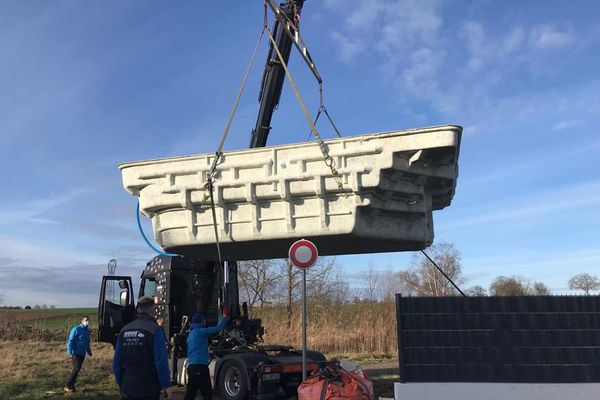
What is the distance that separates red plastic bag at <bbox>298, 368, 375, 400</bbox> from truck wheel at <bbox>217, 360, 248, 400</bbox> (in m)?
2.74

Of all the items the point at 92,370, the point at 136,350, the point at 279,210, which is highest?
the point at 279,210

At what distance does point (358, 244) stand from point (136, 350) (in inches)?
170

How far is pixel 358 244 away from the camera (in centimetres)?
847

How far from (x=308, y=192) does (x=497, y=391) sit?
3.53 metres

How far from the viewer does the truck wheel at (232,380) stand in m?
9.75

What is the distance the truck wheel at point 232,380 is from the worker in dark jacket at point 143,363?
4.92 meters

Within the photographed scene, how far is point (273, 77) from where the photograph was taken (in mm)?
10898

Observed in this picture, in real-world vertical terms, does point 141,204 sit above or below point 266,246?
above

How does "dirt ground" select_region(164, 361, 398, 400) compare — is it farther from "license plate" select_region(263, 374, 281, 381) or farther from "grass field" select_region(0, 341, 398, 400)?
"license plate" select_region(263, 374, 281, 381)

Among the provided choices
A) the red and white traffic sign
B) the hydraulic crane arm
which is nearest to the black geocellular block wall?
the red and white traffic sign

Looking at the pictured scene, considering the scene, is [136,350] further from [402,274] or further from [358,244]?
[402,274]

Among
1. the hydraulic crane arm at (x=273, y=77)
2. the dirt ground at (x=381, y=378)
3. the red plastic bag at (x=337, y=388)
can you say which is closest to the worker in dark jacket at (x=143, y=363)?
the red plastic bag at (x=337, y=388)

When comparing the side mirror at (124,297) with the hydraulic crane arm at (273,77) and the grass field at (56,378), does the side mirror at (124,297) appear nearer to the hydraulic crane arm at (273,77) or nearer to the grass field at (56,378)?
the grass field at (56,378)

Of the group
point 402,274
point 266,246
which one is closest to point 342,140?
point 266,246
